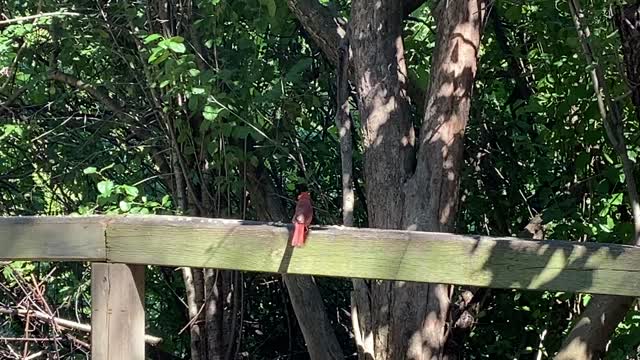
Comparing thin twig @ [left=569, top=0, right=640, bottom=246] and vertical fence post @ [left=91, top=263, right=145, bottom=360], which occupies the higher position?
thin twig @ [left=569, top=0, right=640, bottom=246]

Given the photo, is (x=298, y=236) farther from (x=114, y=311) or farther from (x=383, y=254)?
(x=114, y=311)

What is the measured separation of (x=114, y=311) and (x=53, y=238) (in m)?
0.29

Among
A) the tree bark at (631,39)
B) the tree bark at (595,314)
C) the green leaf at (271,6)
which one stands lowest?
the tree bark at (595,314)

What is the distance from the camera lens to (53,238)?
263 centimetres

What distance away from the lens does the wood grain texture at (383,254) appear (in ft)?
7.73

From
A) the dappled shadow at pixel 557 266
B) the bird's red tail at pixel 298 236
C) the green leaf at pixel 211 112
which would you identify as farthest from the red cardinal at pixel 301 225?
the green leaf at pixel 211 112

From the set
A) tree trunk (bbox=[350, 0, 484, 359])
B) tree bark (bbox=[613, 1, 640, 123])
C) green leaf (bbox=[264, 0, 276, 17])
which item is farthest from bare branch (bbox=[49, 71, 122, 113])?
tree bark (bbox=[613, 1, 640, 123])

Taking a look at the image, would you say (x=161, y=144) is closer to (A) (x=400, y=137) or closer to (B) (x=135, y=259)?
(A) (x=400, y=137)

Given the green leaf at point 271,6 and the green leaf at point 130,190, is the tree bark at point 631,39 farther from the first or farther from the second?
the green leaf at point 130,190

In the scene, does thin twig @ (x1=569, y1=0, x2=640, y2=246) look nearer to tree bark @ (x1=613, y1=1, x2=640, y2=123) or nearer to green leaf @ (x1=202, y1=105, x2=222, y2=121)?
tree bark @ (x1=613, y1=1, x2=640, y2=123)

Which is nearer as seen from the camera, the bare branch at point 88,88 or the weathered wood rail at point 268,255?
the weathered wood rail at point 268,255

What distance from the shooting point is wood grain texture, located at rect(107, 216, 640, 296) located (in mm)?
2357

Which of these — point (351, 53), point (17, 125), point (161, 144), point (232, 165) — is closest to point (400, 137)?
point (351, 53)

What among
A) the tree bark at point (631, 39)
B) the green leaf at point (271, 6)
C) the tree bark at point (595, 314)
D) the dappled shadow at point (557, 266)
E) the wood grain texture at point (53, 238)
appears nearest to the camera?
the dappled shadow at point (557, 266)
